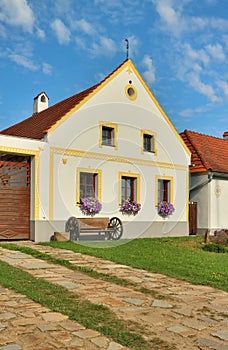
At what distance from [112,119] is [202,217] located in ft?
23.7

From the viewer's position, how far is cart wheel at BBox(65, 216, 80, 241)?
51.0ft

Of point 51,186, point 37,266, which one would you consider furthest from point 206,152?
point 37,266

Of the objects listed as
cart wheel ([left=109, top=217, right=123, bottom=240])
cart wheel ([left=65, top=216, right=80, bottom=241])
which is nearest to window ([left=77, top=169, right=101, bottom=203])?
cart wheel ([left=65, top=216, right=80, bottom=241])

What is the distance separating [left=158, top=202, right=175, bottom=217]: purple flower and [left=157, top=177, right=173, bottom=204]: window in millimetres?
383

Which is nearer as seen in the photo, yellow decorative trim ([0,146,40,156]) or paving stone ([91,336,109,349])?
paving stone ([91,336,109,349])

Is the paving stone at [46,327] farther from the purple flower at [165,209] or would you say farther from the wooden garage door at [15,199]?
the purple flower at [165,209]

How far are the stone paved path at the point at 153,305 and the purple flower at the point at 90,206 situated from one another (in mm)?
6526


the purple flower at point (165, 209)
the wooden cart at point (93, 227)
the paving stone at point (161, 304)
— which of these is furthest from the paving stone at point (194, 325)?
the purple flower at point (165, 209)

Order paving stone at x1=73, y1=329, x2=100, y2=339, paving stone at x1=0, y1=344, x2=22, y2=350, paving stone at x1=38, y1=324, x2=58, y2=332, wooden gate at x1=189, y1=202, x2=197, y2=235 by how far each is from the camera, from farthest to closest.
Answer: wooden gate at x1=189, y1=202, x2=197, y2=235, paving stone at x1=38, y1=324, x2=58, y2=332, paving stone at x1=73, y1=329, x2=100, y2=339, paving stone at x1=0, y1=344, x2=22, y2=350

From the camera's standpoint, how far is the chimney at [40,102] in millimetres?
24531

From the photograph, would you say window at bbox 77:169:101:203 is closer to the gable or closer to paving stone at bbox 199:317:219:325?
the gable

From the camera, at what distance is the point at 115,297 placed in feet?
21.4

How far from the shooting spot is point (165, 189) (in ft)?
65.6

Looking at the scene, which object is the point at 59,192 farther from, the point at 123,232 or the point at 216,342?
the point at 216,342
